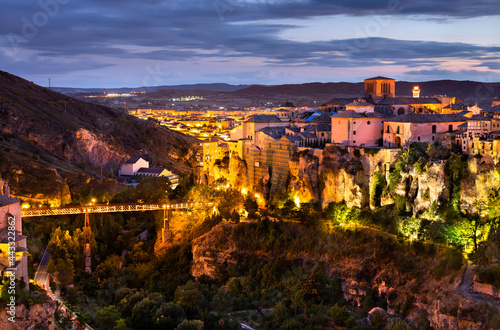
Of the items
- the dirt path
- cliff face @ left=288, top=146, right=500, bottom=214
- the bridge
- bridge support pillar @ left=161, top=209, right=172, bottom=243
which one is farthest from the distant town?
the dirt path

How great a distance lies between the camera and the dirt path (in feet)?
122

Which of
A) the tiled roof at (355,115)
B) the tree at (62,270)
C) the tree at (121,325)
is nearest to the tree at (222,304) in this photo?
the tree at (121,325)

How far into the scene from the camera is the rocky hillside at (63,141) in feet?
Result: 229

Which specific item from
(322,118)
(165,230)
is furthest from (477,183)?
(165,230)

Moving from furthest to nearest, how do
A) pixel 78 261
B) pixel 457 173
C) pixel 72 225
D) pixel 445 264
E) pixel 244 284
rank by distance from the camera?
pixel 72 225
pixel 78 261
pixel 244 284
pixel 457 173
pixel 445 264

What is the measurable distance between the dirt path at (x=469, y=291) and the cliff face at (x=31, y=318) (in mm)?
25344

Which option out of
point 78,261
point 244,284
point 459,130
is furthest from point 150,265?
point 459,130

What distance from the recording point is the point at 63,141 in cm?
9231

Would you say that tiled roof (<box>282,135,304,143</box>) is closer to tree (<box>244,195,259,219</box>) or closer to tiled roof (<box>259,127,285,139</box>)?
tiled roof (<box>259,127,285,139</box>)

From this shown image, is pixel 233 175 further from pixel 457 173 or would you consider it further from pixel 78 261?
pixel 457 173

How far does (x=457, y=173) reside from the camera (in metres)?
45.5

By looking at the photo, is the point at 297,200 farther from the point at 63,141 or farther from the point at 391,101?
the point at 63,141

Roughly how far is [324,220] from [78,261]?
2243 centimetres

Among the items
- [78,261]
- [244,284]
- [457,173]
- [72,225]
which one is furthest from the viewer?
[72,225]
